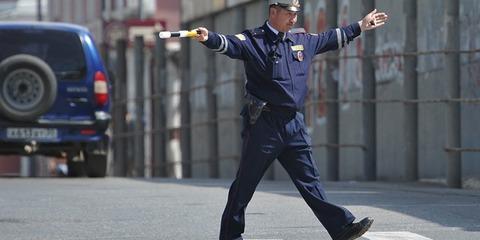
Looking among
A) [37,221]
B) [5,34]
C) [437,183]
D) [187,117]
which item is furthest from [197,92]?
[37,221]

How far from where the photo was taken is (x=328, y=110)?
70.1 feet

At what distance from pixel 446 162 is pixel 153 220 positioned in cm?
546

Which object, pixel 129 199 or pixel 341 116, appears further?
pixel 341 116

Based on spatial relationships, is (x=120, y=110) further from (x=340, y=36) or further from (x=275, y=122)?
(x=275, y=122)

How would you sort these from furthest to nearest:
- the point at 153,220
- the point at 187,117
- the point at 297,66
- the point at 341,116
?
the point at 187,117 → the point at 341,116 → the point at 153,220 → the point at 297,66

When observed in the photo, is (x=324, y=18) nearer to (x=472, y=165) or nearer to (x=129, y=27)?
(x=472, y=165)

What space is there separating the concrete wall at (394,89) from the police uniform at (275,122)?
708 cm

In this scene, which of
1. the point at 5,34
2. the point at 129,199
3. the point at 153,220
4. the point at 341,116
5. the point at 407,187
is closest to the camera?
the point at 153,220

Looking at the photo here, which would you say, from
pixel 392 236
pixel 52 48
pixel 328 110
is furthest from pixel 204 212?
pixel 328 110

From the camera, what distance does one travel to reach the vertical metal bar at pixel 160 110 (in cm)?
2948

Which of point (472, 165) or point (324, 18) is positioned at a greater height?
point (324, 18)

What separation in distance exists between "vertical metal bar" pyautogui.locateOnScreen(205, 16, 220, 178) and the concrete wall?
4.89 feet

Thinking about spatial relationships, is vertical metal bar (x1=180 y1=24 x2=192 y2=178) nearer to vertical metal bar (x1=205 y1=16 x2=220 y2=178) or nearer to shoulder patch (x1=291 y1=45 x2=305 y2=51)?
vertical metal bar (x1=205 y1=16 x2=220 y2=178)

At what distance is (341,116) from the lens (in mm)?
22156
